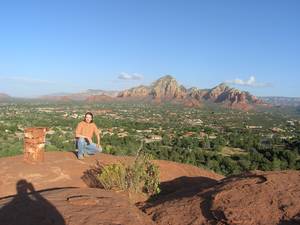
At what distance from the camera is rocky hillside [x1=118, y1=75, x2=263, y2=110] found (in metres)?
154

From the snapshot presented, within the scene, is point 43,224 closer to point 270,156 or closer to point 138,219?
point 138,219

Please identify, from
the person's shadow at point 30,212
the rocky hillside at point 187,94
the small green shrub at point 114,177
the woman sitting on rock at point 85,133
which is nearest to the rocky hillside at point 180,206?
the person's shadow at point 30,212

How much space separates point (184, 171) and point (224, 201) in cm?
525

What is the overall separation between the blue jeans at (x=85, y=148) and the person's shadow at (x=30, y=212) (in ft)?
13.8

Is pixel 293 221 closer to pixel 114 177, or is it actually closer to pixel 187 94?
pixel 114 177

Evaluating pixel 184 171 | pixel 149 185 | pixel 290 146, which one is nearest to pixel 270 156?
pixel 290 146

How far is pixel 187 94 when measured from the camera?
163 m

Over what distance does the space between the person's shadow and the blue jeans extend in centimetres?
421

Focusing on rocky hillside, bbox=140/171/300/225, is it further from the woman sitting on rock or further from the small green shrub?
the woman sitting on rock

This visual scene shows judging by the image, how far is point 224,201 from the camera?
6.82 metres

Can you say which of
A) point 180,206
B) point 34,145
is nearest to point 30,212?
point 180,206

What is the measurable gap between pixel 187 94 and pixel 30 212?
157419 millimetres

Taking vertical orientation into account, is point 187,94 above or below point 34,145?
above

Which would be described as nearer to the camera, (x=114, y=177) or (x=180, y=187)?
(x=114, y=177)
